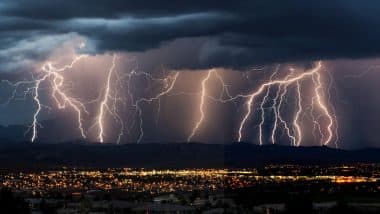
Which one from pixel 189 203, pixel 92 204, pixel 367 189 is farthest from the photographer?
pixel 367 189

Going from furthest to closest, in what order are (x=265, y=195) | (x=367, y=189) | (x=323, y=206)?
1. (x=367, y=189)
2. (x=265, y=195)
3. (x=323, y=206)

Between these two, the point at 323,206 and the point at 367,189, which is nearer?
the point at 323,206

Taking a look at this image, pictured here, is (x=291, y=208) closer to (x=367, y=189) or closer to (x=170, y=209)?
(x=170, y=209)

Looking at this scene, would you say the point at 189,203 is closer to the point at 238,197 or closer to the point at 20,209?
the point at 238,197

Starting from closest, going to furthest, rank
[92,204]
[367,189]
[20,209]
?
[20,209]
[92,204]
[367,189]

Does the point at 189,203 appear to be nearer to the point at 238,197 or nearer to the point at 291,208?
the point at 238,197

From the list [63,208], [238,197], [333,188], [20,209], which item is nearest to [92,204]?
[63,208]

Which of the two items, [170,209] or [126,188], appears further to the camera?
[126,188]

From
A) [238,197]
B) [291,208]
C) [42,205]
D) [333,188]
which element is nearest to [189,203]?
[238,197]

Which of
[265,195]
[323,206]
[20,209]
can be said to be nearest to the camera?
[20,209]
